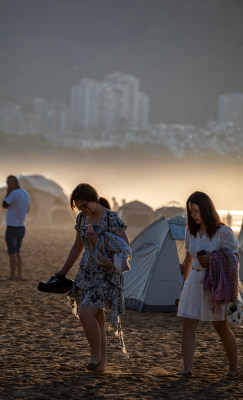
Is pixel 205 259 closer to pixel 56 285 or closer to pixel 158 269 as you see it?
pixel 56 285

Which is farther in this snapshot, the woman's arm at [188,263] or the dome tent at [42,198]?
the dome tent at [42,198]

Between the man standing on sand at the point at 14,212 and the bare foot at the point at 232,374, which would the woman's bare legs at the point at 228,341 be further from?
the man standing on sand at the point at 14,212

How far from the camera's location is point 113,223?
5.48m

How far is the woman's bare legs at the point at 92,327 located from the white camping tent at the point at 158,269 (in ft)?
12.2

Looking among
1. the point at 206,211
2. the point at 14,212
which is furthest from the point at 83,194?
the point at 14,212

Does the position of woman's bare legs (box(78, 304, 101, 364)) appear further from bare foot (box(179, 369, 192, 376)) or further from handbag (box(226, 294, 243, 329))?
handbag (box(226, 294, 243, 329))

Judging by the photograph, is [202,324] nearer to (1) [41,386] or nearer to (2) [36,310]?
(2) [36,310]

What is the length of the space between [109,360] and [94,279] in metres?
1.12

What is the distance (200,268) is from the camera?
17.7 feet

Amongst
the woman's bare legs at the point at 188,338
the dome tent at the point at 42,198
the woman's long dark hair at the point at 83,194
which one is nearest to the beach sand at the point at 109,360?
the woman's bare legs at the point at 188,338

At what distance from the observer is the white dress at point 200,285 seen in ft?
17.4

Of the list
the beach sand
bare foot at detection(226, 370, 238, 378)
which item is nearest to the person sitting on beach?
the beach sand

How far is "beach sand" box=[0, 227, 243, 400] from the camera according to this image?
16.4 ft

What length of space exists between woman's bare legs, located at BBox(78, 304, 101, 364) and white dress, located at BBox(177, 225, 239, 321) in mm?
713
